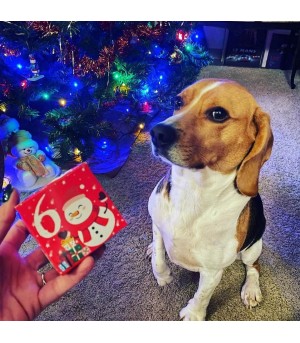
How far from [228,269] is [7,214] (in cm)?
68

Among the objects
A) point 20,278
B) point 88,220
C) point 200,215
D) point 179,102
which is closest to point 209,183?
point 200,215

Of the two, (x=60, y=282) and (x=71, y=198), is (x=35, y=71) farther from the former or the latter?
(x=60, y=282)

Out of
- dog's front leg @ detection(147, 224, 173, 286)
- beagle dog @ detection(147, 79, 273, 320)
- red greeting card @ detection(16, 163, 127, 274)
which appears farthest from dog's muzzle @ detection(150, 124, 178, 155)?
dog's front leg @ detection(147, 224, 173, 286)

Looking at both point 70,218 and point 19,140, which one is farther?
point 19,140

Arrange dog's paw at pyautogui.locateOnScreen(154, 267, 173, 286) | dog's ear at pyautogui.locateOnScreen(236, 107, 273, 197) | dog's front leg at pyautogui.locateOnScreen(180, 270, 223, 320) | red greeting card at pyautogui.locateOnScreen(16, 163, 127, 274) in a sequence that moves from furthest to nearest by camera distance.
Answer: dog's paw at pyautogui.locateOnScreen(154, 267, 173, 286) < dog's front leg at pyautogui.locateOnScreen(180, 270, 223, 320) < red greeting card at pyautogui.locateOnScreen(16, 163, 127, 274) < dog's ear at pyautogui.locateOnScreen(236, 107, 273, 197)

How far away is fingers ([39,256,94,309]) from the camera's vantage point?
794mm

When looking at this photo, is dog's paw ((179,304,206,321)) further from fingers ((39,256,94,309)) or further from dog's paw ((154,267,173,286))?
fingers ((39,256,94,309))

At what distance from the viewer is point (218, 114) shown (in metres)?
0.65

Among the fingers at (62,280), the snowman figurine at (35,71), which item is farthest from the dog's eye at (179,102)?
the snowman figurine at (35,71)

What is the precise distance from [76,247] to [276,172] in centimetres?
67

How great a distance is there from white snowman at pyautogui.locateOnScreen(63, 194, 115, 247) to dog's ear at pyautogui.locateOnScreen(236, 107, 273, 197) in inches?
13.1

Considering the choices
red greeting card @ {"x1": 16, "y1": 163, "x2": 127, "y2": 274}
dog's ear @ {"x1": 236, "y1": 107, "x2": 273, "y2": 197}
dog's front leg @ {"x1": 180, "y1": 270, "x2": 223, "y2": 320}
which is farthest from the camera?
dog's front leg @ {"x1": 180, "y1": 270, "x2": 223, "y2": 320}

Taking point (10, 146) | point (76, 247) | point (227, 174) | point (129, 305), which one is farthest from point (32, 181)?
point (227, 174)

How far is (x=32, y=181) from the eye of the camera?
3.29ft
